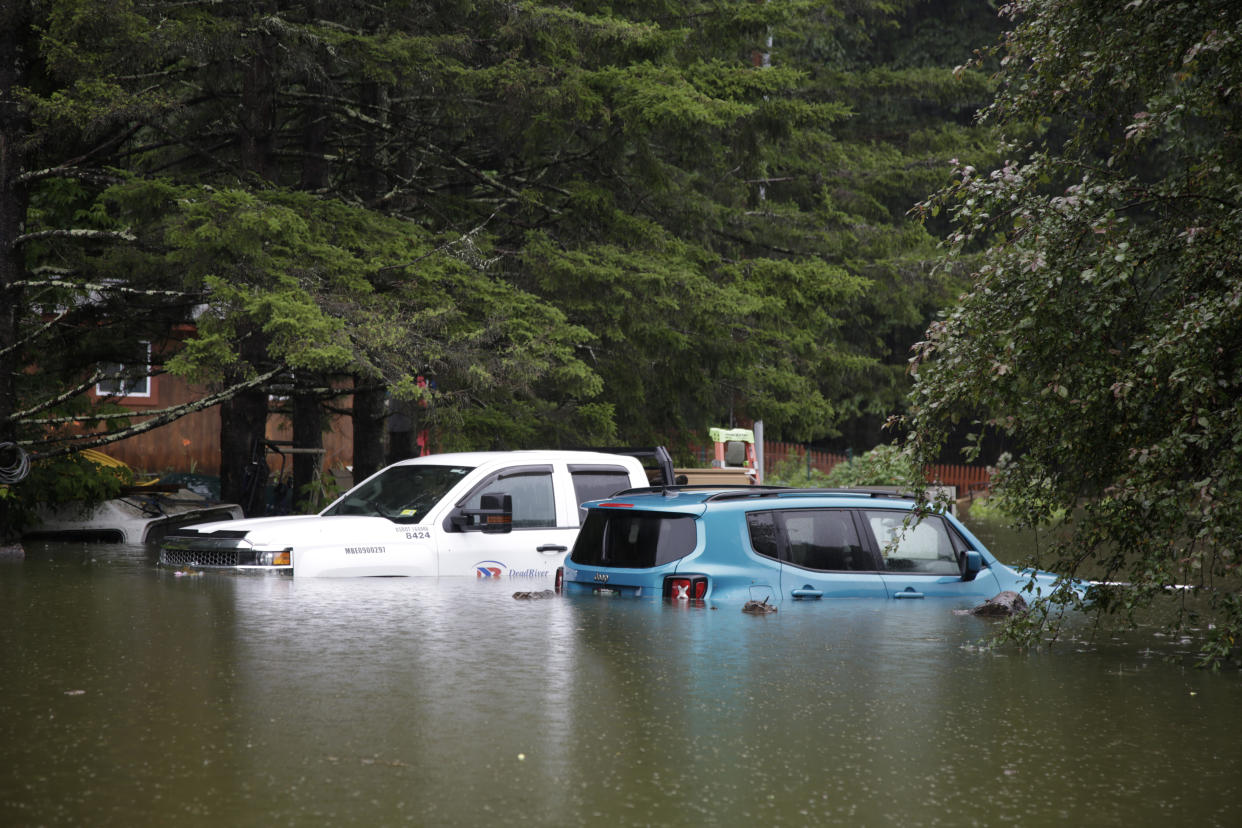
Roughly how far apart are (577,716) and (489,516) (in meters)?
5.67

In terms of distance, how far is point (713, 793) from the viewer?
6.72m

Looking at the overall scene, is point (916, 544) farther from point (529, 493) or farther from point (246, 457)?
point (246, 457)

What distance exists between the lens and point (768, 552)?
1195 centimetres

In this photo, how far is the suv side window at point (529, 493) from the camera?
1466 centimetres

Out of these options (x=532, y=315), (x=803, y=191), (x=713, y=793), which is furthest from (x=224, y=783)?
(x=803, y=191)

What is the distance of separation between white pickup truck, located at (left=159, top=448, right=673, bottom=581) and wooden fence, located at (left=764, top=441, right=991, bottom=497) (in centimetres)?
2360

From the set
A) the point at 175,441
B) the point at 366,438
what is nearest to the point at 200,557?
the point at 366,438

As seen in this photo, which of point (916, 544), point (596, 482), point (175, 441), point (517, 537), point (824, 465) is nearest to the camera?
point (916, 544)

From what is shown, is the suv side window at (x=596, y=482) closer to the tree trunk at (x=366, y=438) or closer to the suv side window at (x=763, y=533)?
the suv side window at (x=763, y=533)

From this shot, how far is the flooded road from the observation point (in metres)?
6.57

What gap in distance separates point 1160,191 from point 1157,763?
191 inches

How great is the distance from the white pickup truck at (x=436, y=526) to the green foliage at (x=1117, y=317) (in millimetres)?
4526

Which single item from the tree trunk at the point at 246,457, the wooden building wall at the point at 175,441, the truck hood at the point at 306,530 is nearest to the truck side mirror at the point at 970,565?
the truck hood at the point at 306,530

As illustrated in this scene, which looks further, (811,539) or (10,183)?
(10,183)
